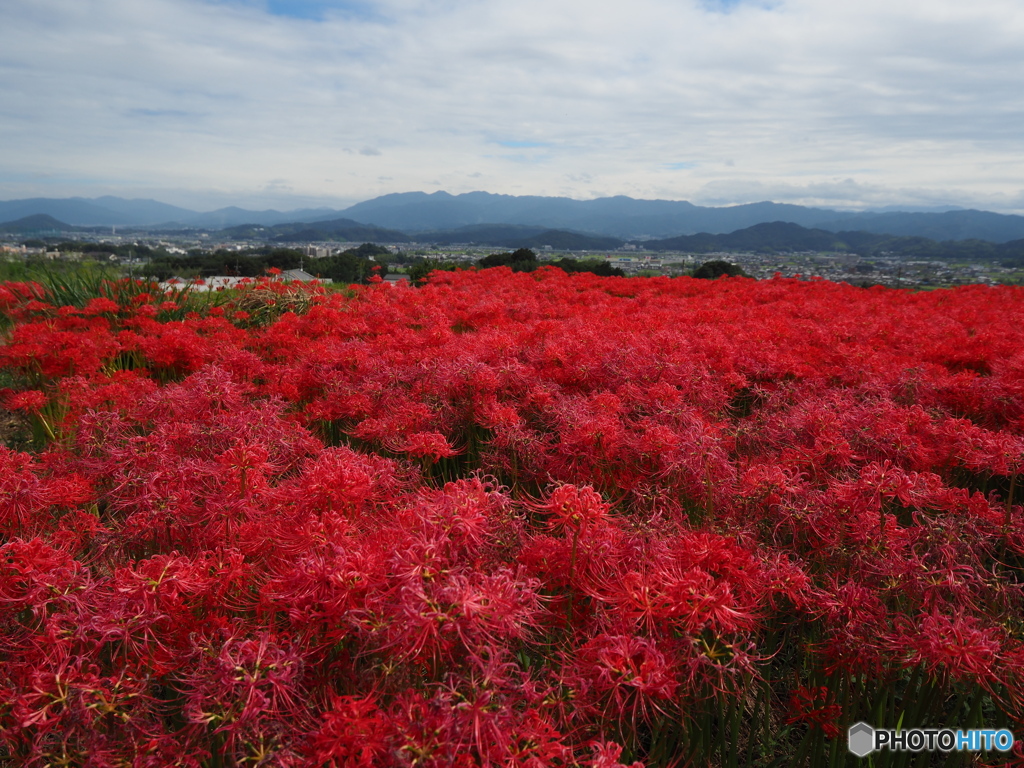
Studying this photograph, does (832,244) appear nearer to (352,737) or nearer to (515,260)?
(515,260)

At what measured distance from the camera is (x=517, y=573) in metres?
2.00

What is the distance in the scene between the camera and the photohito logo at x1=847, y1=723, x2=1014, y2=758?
7.64ft

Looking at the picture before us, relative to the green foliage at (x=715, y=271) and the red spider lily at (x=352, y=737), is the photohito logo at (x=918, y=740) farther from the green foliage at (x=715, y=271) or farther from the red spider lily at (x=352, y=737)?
the green foliage at (x=715, y=271)

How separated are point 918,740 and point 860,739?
0.30 metres

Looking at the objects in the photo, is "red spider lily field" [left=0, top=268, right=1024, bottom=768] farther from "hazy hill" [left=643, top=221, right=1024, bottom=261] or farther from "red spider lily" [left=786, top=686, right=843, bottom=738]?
"hazy hill" [left=643, top=221, right=1024, bottom=261]

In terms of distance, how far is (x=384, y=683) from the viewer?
1.75 m

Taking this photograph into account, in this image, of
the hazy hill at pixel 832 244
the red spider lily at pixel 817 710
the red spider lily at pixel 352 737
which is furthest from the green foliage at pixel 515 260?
the hazy hill at pixel 832 244

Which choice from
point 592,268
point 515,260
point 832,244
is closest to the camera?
point 592,268

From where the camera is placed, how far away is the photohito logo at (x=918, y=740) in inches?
91.7

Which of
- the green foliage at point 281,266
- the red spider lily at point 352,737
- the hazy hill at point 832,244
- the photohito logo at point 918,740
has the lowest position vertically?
the photohito logo at point 918,740

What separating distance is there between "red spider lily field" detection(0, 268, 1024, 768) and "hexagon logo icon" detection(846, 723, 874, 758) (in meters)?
0.05

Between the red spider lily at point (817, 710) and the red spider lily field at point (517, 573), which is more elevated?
the red spider lily field at point (517, 573)

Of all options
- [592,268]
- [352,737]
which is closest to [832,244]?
[592,268]

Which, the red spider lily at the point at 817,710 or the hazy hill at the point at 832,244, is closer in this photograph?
the red spider lily at the point at 817,710
